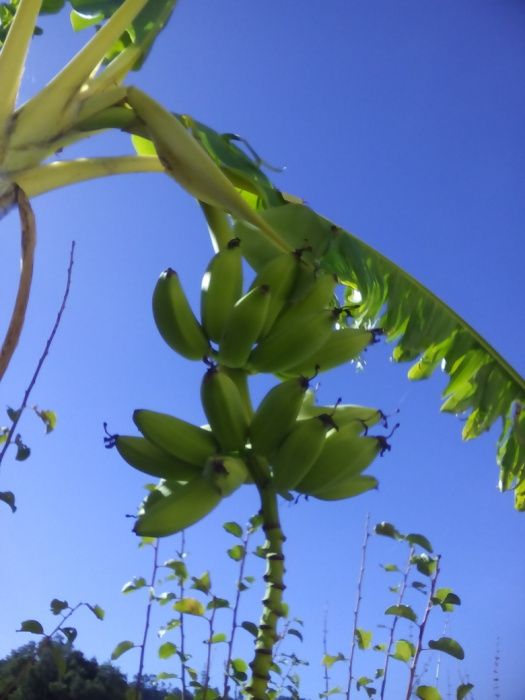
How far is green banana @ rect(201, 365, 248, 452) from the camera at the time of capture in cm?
78

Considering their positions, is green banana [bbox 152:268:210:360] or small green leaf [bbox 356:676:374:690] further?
small green leaf [bbox 356:676:374:690]

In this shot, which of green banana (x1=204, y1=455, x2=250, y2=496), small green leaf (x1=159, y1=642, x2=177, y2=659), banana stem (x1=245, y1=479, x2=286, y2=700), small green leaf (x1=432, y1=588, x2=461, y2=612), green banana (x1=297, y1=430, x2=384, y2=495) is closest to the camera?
banana stem (x1=245, y1=479, x2=286, y2=700)

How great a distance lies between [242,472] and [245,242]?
0.48 meters

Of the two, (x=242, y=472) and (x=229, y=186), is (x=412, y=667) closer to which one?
(x=242, y=472)

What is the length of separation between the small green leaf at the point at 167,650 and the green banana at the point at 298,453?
1.00m

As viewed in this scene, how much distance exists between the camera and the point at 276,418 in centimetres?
76

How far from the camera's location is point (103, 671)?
2.22 meters

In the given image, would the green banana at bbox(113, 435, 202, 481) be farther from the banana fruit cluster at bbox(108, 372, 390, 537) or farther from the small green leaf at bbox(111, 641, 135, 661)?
the small green leaf at bbox(111, 641, 135, 661)

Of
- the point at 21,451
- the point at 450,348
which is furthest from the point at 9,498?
the point at 450,348

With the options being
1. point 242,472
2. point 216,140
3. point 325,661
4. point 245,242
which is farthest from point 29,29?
point 325,661

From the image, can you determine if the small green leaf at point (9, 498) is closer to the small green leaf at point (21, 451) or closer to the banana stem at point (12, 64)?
the small green leaf at point (21, 451)

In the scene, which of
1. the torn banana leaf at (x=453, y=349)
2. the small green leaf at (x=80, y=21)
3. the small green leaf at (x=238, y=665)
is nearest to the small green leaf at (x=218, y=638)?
the small green leaf at (x=238, y=665)

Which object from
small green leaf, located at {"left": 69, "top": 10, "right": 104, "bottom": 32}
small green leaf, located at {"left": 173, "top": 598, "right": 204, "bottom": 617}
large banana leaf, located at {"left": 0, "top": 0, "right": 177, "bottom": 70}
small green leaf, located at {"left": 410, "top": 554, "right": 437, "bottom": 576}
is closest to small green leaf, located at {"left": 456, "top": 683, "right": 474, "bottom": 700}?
small green leaf, located at {"left": 410, "top": 554, "right": 437, "bottom": 576}

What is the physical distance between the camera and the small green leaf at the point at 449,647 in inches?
51.8
